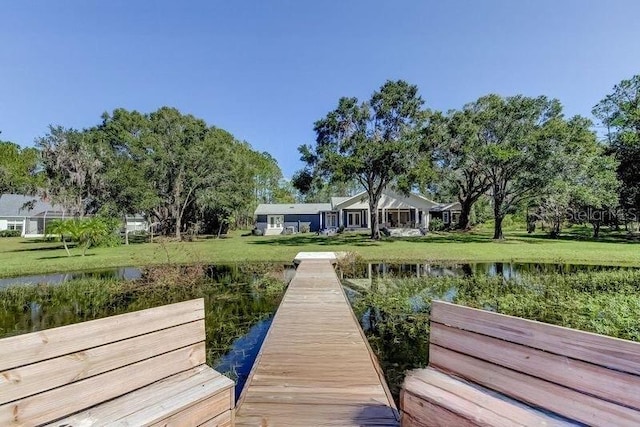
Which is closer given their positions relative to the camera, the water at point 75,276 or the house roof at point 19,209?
the water at point 75,276

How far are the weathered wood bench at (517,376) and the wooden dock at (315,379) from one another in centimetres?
73

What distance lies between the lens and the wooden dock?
250 cm

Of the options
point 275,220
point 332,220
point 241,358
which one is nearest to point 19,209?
point 275,220

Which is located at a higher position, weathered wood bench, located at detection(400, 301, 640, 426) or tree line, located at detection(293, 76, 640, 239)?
tree line, located at detection(293, 76, 640, 239)

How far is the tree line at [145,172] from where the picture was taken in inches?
866

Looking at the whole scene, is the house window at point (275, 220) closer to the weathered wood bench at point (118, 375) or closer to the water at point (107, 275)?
the water at point (107, 275)

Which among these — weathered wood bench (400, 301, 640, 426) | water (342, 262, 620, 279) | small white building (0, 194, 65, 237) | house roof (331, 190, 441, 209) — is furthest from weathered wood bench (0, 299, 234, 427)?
small white building (0, 194, 65, 237)

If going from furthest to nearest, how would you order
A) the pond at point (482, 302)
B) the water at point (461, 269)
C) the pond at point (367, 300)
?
the water at point (461, 269), the pond at point (367, 300), the pond at point (482, 302)

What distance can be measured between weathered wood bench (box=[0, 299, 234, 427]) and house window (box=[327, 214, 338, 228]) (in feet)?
109

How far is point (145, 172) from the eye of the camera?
80.4 feet

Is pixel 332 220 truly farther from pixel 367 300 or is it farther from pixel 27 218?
pixel 27 218

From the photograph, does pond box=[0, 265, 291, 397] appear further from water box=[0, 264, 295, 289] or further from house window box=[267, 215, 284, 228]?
house window box=[267, 215, 284, 228]

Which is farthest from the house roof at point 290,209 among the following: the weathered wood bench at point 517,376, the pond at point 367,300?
the weathered wood bench at point 517,376

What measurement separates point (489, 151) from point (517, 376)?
22390 mm
